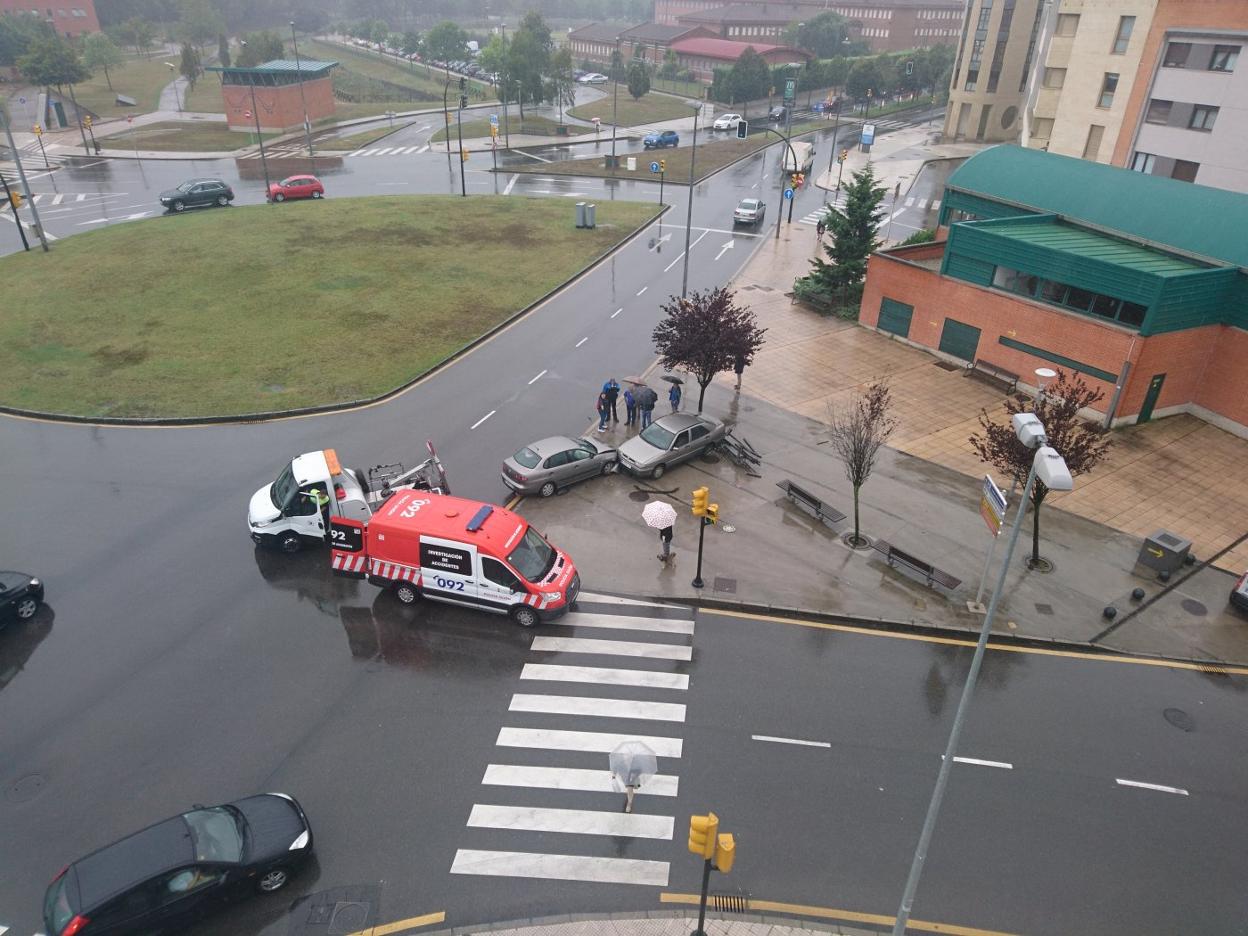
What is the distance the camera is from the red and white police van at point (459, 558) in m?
16.2

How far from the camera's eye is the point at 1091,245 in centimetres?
2745

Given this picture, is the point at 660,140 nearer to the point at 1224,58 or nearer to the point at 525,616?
the point at 1224,58

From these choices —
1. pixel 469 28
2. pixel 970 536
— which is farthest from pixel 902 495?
pixel 469 28

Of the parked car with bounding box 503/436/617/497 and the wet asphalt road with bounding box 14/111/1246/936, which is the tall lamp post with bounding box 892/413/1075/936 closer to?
the wet asphalt road with bounding box 14/111/1246/936

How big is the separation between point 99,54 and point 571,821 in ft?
359

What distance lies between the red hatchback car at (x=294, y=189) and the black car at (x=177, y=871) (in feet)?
154

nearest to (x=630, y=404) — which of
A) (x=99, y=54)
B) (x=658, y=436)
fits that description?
(x=658, y=436)

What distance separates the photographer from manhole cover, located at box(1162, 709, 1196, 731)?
14641mm

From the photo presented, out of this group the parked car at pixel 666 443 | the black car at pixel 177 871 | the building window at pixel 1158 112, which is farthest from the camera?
the building window at pixel 1158 112

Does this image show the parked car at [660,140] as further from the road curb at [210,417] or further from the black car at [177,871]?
the black car at [177,871]

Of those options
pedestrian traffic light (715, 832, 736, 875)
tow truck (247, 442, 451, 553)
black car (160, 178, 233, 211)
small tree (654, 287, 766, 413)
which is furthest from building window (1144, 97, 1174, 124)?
black car (160, 178, 233, 211)

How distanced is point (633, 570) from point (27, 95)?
329 ft

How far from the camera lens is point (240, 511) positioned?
20094 millimetres

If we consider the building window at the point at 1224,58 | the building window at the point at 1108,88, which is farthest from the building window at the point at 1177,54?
the building window at the point at 1108,88
